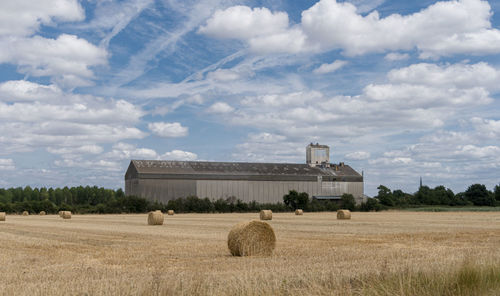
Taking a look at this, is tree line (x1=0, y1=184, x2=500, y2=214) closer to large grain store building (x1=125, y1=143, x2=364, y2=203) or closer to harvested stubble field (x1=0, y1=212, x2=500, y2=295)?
large grain store building (x1=125, y1=143, x2=364, y2=203)

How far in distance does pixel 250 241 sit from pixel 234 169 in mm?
83162

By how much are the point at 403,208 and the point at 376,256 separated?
9550 centimetres

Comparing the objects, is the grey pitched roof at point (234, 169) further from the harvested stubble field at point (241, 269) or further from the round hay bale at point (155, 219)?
the harvested stubble field at point (241, 269)

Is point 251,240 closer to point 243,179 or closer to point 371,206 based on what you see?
point 243,179

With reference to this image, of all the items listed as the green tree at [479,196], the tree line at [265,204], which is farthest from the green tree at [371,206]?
the green tree at [479,196]

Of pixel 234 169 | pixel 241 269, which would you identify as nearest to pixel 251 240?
pixel 241 269

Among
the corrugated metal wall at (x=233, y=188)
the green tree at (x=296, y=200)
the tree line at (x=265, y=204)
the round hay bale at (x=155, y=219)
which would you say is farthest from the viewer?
the green tree at (x=296, y=200)

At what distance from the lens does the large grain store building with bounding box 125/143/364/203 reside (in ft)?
307

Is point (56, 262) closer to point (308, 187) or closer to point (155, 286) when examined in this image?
point (155, 286)

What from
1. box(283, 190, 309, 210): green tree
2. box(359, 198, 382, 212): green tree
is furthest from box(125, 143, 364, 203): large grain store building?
box(359, 198, 382, 212): green tree

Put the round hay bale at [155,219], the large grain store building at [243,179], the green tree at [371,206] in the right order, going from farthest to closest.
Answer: the green tree at [371,206]
the large grain store building at [243,179]
the round hay bale at [155,219]

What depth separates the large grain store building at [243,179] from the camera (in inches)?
3684

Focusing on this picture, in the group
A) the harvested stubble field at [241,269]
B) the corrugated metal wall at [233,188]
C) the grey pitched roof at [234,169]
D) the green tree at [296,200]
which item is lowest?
the harvested stubble field at [241,269]

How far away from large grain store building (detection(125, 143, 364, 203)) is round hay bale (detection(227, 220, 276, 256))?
75.7m
